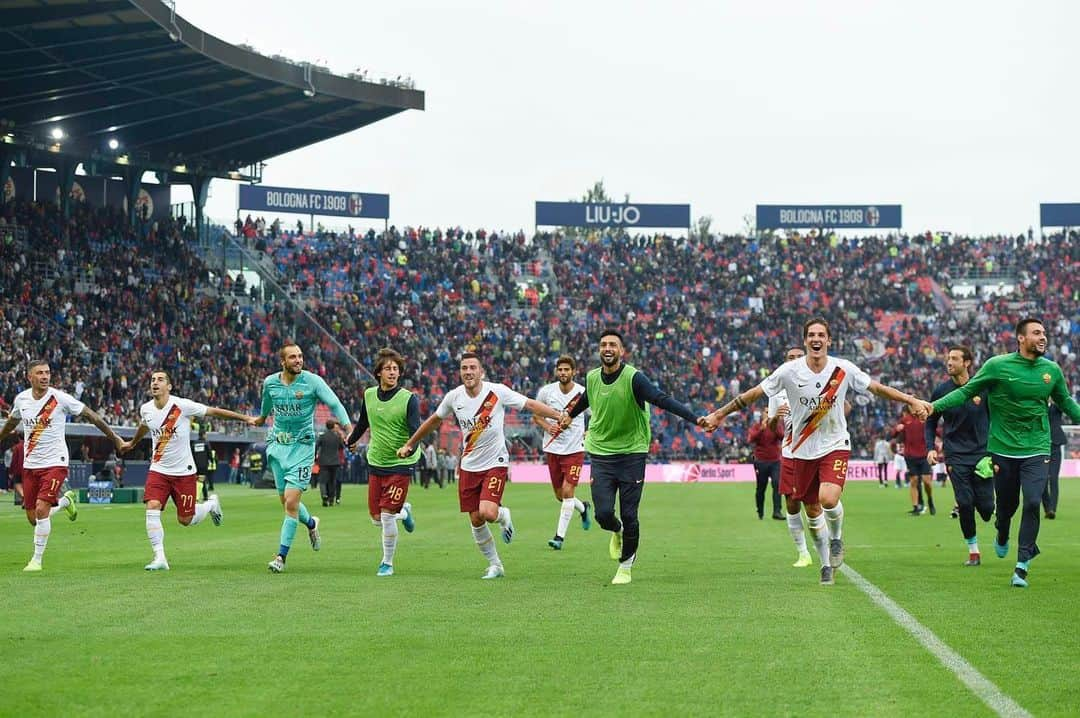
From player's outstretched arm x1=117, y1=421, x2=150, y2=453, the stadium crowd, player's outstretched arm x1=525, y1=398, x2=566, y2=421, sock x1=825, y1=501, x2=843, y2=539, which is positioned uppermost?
the stadium crowd

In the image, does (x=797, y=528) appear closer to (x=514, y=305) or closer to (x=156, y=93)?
(x=156, y=93)

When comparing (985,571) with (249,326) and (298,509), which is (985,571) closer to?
(298,509)

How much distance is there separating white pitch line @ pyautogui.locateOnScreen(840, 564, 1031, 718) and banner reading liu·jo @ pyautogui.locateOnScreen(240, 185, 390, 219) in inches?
2678

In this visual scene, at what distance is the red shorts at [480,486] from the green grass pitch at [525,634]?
78 centimetres

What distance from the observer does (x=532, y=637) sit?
9.97 m

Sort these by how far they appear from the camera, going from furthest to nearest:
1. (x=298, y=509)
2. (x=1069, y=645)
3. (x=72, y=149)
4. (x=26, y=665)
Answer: (x=72, y=149) < (x=298, y=509) < (x=1069, y=645) < (x=26, y=665)

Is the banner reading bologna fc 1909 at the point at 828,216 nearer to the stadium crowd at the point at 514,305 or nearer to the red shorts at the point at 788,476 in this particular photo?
the stadium crowd at the point at 514,305

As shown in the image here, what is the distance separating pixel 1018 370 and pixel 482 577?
5.58 m

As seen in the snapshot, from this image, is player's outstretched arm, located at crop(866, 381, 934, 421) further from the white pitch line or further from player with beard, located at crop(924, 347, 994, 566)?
player with beard, located at crop(924, 347, 994, 566)

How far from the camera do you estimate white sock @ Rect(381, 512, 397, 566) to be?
1530 centimetres

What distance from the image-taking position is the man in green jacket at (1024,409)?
1372 cm

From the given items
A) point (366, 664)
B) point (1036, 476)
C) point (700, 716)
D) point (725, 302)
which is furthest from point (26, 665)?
point (725, 302)

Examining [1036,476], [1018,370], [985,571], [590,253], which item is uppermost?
[590,253]

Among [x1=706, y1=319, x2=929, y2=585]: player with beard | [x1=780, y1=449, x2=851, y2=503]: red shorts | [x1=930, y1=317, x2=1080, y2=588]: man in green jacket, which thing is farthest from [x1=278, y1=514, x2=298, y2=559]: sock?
[x1=930, y1=317, x2=1080, y2=588]: man in green jacket
